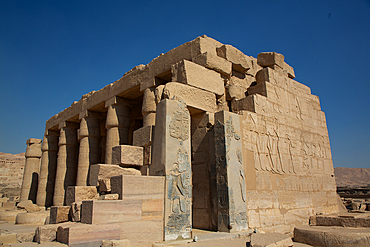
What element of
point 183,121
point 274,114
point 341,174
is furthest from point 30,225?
point 341,174

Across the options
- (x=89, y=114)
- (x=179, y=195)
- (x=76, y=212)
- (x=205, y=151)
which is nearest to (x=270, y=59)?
(x=205, y=151)

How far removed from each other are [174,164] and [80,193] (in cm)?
177

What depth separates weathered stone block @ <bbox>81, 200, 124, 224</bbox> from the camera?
4.00 meters

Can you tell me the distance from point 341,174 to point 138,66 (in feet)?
253

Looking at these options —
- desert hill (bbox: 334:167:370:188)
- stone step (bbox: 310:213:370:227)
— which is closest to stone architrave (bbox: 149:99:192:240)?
stone step (bbox: 310:213:370:227)

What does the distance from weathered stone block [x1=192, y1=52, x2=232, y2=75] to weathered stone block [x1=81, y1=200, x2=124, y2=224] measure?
4.12m

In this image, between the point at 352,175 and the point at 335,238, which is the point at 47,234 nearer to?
the point at 335,238

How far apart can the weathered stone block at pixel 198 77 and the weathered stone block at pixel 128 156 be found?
6.48ft

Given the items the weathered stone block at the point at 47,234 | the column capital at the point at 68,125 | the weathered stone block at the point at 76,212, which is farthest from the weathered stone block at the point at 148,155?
the column capital at the point at 68,125

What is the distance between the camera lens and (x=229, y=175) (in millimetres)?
5742

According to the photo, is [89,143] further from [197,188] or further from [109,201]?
[109,201]

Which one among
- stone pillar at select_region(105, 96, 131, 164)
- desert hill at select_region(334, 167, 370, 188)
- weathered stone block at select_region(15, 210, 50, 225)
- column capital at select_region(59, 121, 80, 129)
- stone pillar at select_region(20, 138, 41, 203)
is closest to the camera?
weathered stone block at select_region(15, 210, 50, 225)

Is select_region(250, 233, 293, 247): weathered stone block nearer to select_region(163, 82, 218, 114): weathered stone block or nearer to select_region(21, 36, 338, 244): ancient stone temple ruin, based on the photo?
select_region(21, 36, 338, 244): ancient stone temple ruin

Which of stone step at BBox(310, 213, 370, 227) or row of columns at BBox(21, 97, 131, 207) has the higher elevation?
row of columns at BBox(21, 97, 131, 207)
